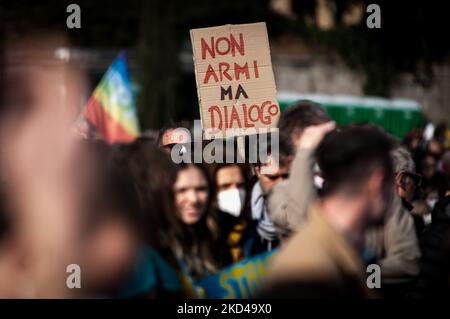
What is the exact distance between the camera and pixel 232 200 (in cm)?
502

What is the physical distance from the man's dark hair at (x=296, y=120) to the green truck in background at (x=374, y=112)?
14.9m

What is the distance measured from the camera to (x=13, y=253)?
3.44m

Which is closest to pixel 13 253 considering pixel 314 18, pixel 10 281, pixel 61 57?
pixel 10 281

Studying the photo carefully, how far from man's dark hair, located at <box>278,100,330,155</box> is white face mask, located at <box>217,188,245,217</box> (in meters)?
0.38

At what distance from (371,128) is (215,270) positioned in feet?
3.81

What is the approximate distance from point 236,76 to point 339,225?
2.29 metres

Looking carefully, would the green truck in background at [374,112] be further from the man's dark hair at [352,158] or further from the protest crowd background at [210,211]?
the man's dark hair at [352,158]

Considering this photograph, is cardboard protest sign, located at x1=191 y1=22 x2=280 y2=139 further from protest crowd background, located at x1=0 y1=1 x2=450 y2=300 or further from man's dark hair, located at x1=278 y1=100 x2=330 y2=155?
man's dark hair, located at x1=278 y1=100 x2=330 y2=155

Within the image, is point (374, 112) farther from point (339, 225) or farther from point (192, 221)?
point (339, 225)

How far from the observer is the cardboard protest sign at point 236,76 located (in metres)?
5.06

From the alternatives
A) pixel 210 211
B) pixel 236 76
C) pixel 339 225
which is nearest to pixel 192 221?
pixel 210 211

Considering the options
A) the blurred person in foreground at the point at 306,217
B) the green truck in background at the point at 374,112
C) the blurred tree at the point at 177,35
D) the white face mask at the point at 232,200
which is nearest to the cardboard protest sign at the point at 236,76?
the white face mask at the point at 232,200

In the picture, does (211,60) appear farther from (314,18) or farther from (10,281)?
(314,18)

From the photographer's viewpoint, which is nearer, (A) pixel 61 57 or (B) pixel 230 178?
(B) pixel 230 178
